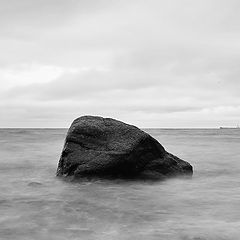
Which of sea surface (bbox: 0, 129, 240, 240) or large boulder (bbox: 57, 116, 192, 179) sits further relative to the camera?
large boulder (bbox: 57, 116, 192, 179)

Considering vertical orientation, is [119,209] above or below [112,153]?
below

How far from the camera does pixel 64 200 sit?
8.40m

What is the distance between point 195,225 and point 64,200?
327 cm

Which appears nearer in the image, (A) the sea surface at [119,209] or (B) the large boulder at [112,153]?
(A) the sea surface at [119,209]

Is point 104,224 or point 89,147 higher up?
point 89,147

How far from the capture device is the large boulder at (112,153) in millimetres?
10602

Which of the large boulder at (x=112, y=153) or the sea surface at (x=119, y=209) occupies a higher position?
the large boulder at (x=112, y=153)

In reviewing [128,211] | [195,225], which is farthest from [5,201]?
[195,225]

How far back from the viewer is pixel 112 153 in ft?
34.7

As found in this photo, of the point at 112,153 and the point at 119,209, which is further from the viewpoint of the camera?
the point at 112,153

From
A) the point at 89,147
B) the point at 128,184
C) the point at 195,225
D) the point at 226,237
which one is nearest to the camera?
the point at 226,237

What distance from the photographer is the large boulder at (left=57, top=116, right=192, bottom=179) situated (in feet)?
34.8

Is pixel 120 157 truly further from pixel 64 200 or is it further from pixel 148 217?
pixel 148 217

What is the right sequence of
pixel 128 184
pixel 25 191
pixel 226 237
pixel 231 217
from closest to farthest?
1. pixel 226 237
2. pixel 231 217
3. pixel 25 191
4. pixel 128 184
